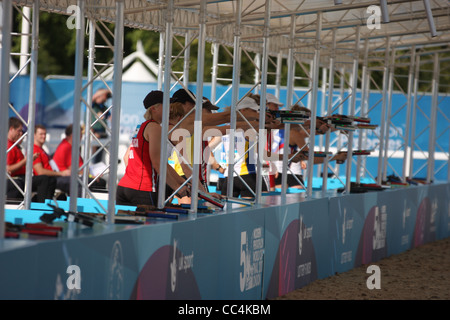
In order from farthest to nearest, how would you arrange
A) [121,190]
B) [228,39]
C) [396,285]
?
[228,39]
[396,285]
[121,190]

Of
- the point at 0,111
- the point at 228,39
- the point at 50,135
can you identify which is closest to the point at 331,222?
the point at 228,39

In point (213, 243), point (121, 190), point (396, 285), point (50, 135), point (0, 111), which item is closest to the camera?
point (0, 111)

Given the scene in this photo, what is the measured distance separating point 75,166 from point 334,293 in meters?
3.99

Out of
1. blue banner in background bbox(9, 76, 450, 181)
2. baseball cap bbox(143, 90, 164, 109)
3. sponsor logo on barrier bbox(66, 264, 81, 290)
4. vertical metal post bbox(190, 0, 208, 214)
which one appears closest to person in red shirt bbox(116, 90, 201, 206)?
baseball cap bbox(143, 90, 164, 109)

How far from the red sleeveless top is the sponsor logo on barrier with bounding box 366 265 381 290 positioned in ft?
11.1

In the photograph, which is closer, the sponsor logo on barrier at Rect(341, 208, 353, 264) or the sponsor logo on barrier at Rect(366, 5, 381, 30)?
the sponsor logo on barrier at Rect(341, 208, 353, 264)

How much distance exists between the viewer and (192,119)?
7.45m

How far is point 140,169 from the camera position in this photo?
22.7 feet

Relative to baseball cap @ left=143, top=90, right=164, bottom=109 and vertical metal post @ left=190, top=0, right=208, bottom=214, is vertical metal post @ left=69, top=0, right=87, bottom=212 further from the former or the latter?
baseball cap @ left=143, top=90, right=164, bottom=109

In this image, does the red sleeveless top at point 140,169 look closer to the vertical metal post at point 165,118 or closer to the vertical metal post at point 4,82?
the vertical metal post at point 165,118

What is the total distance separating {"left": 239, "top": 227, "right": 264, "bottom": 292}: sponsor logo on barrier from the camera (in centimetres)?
696

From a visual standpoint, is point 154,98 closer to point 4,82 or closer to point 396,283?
point 4,82

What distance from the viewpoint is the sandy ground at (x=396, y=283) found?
332 inches

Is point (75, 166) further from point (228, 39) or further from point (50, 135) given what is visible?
point (50, 135)
